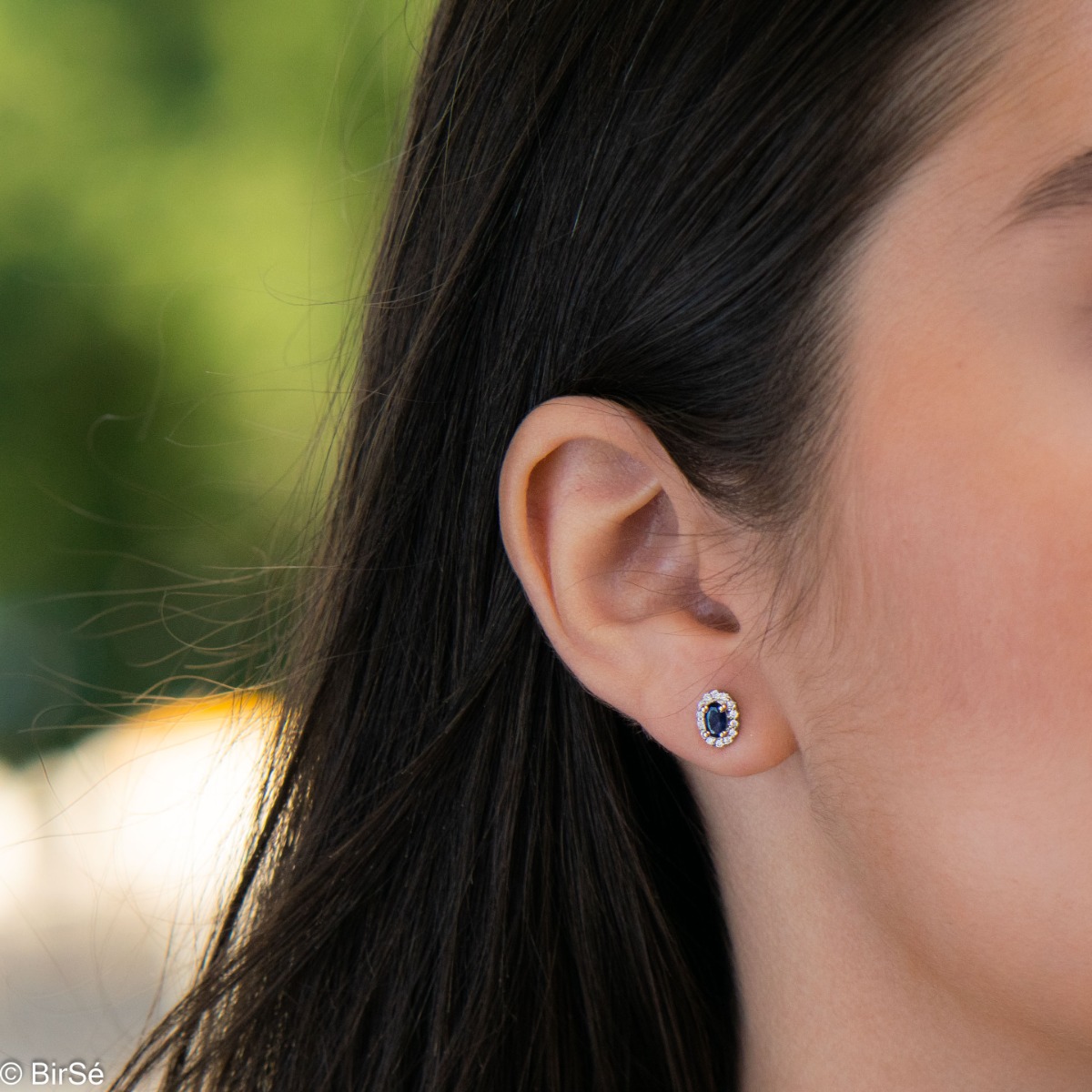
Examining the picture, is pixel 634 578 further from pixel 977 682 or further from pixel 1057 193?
pixel 1057 193

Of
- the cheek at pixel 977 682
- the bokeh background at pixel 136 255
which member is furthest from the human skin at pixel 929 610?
the bokeh background at pixel 136 255

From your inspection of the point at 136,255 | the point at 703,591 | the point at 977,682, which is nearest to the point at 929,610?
the point at 977,682

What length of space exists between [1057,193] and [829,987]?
61 cm

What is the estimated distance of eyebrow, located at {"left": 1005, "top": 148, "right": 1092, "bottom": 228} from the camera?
0.81 meters

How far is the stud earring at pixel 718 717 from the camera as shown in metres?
0.96

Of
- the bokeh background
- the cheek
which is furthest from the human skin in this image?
the bokeh background

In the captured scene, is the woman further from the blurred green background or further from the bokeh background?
the blurred green background

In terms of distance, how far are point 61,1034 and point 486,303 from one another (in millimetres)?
2841

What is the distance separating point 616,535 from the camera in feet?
3.24

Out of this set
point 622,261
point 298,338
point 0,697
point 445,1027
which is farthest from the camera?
point 298,338

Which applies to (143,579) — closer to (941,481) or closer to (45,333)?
(45,333)

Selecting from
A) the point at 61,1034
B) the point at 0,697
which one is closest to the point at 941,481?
the point at 61,1034

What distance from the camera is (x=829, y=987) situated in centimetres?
103

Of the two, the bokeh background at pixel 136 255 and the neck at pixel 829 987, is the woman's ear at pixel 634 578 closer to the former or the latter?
the neck at pixel 829 987
